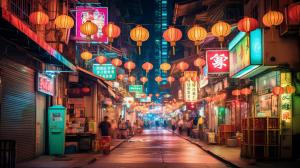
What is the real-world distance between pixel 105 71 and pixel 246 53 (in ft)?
54.0

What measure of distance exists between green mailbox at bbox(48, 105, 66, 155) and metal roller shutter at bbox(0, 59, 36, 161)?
1685 millimetres

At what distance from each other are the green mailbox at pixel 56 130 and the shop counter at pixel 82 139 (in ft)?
8.21

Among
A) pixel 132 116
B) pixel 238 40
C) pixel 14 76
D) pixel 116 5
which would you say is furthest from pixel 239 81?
pixel 132 116

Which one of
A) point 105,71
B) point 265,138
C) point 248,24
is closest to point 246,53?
point 248,24

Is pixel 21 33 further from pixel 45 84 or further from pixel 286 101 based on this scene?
pixel 286 101

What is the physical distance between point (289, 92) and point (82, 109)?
18.5 meters

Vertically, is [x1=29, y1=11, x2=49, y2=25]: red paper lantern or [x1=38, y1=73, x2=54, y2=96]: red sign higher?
[x1=29, y1=11, x2=49, y2=25]: red paper lantern

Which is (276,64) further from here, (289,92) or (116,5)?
(116,5)

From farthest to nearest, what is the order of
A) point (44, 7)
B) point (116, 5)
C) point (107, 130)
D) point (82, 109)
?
point (116, 5) → point (82, 109) → point (107, 130) → point (44, 7)

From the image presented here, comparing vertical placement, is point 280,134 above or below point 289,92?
below

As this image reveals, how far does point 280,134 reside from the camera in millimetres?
20984

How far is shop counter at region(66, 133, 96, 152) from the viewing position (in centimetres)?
2612

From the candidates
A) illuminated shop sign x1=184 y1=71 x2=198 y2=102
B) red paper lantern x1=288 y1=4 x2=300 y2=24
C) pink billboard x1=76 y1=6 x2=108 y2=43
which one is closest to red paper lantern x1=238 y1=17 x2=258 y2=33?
red paper lantern x1=288 y1=4 x2=300 y2=24

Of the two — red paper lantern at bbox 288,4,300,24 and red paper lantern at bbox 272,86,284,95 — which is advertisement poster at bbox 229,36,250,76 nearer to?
red paper lantern at bbox 272,86,284,95
